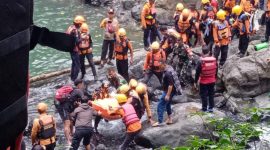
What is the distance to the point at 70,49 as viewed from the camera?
2400mm

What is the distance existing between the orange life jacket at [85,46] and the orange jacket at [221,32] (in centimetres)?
401

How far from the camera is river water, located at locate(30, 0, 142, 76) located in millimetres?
17141

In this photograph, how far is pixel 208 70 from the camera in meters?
11.2

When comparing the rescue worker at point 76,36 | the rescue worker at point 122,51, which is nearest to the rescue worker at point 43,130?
the rescue worker at point 76,36

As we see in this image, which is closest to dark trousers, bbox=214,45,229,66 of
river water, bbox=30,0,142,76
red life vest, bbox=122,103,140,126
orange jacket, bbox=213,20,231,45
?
orange jacket, bbox=213,20,231,45

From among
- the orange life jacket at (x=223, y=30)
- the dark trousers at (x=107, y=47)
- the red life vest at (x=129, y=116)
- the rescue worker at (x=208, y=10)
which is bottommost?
the red life vest at (x=129, y=116)

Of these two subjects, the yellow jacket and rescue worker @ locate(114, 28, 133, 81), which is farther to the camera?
rescue worker @ locate(114, 28, 133, 81)

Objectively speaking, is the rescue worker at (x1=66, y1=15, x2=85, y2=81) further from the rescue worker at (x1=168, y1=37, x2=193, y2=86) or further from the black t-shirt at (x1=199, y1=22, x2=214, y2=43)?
the black t-shirt at (x1=199, y1=22, x2=214, y2=43)

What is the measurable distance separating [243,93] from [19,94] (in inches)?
470

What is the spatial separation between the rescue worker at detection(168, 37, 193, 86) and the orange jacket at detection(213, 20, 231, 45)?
3.64 ft

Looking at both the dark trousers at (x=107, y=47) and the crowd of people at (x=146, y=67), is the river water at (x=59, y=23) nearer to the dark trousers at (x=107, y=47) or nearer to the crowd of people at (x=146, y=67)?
the dark trousers at (x=107, y=47)

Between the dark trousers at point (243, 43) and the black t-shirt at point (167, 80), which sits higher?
the dark trousers at point (243, 43)

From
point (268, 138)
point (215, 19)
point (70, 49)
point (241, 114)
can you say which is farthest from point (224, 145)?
point (215, 19)

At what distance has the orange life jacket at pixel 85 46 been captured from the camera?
13.4 m
